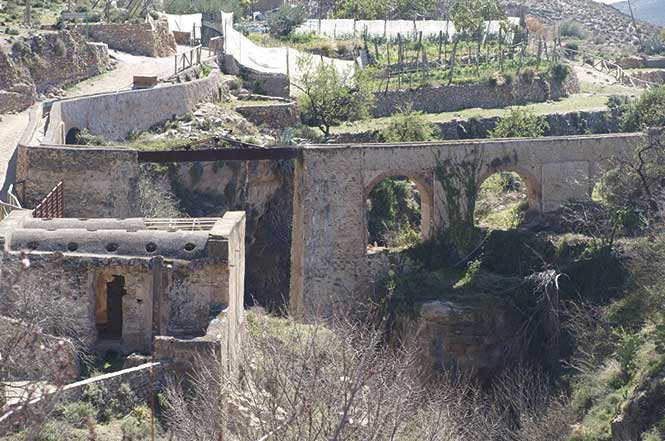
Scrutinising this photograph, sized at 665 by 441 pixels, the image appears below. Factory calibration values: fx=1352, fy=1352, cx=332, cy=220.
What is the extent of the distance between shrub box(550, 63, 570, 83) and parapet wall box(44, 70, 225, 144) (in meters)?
18.7

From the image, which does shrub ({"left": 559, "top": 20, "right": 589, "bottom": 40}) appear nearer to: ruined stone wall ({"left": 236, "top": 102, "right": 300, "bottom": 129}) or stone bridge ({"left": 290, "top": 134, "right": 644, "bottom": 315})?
ruined stone wall ({"left": 236, "top": 102, "right": 300, "bottom": 129})

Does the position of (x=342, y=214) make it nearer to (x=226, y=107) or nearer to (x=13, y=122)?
(x=13, y=122)

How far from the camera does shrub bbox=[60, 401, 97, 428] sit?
71.6 feet

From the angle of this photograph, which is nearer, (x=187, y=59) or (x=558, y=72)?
(x=187, y=59)

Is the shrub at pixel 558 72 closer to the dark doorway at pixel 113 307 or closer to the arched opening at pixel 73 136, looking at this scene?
the arched opening at pixel 73 136

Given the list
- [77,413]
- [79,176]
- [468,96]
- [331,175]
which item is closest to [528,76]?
[468,96]

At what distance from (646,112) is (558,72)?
13.8m

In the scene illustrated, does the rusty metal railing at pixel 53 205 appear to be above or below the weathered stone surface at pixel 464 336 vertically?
above

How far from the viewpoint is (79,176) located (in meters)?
32.6

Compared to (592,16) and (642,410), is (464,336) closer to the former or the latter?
(642,410)

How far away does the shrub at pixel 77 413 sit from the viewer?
2183 centimetres

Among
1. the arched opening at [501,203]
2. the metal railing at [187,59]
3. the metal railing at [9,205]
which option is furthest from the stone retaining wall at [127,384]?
the metal railing at [187,59]

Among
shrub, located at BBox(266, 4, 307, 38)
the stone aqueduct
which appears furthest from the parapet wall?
shrub, located at BBox(266, 4, 307, 38)

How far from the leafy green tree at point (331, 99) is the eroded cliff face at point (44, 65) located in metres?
7.97
